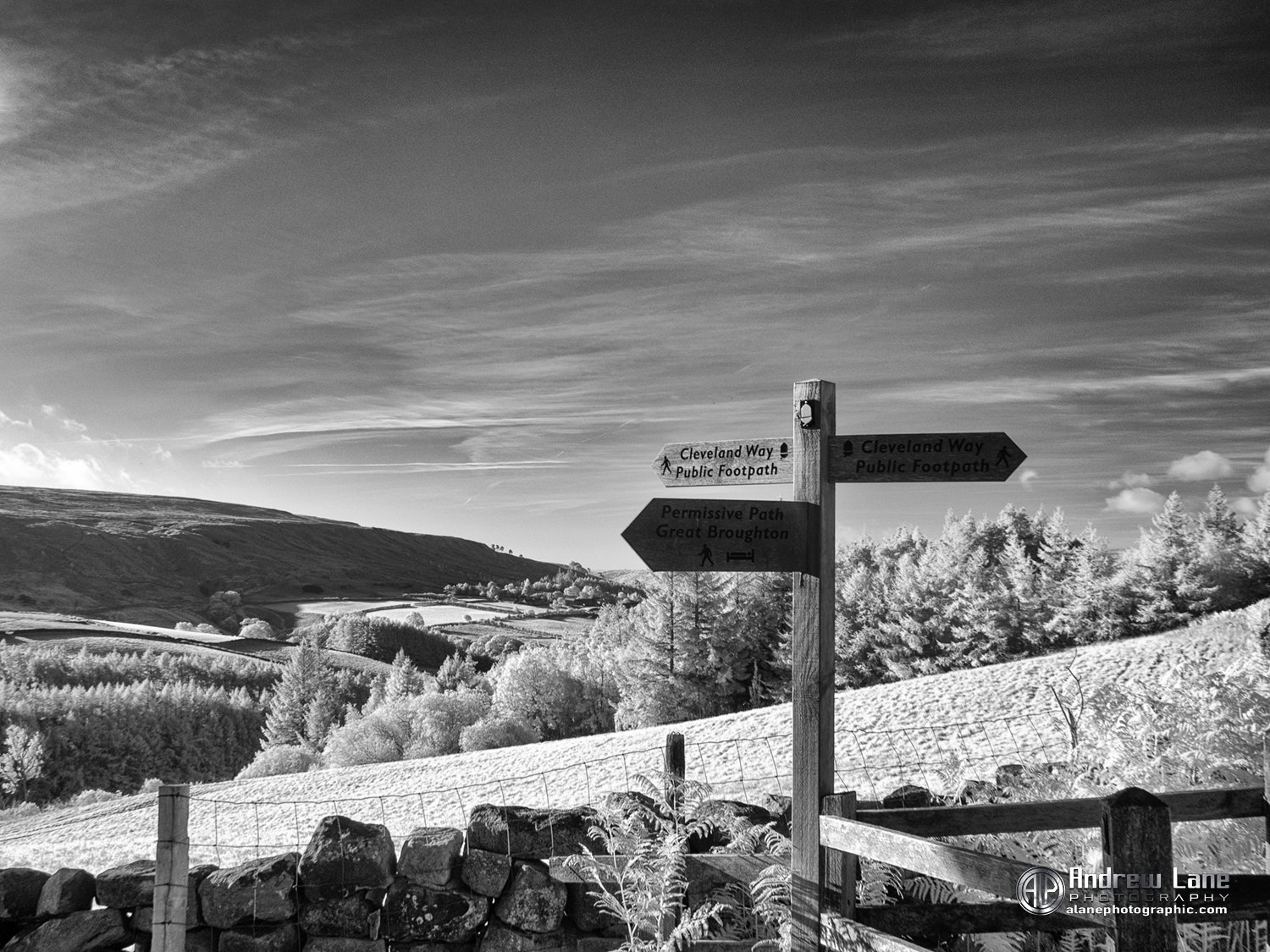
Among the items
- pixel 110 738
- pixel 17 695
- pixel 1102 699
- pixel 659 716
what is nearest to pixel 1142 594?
pixel 659 716

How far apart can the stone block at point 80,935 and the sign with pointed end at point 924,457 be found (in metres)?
6.53

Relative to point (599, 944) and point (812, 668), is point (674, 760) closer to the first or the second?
point (599, 944)

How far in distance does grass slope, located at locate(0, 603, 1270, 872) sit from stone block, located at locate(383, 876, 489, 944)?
530 centimetres

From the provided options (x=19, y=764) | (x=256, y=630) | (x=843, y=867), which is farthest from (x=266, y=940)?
(x=256, y=630)

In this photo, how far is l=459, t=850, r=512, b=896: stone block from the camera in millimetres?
6535

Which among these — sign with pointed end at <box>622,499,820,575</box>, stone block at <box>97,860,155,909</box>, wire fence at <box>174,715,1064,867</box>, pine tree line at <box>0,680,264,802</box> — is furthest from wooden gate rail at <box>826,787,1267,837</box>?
pine tree line at <box>0,680,264,802</box>

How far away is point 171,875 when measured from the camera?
6.42 m

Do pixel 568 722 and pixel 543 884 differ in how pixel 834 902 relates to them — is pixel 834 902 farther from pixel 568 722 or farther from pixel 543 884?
pixel 568 722

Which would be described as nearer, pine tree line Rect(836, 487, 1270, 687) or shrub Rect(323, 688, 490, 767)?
pine tree line Rect(836, 487, 1270, 687)

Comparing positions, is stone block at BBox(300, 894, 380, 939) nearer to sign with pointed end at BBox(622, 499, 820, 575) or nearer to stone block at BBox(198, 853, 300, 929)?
stone block at BBox(198, 853, 300, 929)

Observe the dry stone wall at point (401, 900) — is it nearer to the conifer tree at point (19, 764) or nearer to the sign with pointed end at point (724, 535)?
the sign with pointed end at point (724, 535)

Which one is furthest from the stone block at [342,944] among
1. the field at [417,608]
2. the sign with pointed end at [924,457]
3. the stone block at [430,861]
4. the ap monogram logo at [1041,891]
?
the field at [417,608]

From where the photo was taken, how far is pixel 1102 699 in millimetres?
7844

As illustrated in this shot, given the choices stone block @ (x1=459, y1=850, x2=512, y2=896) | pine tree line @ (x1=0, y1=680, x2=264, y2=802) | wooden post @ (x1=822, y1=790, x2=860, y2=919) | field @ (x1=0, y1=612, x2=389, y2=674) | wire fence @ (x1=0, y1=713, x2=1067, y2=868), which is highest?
wooden post @ (x1=822, y1=790, x2=860, y2=919)
